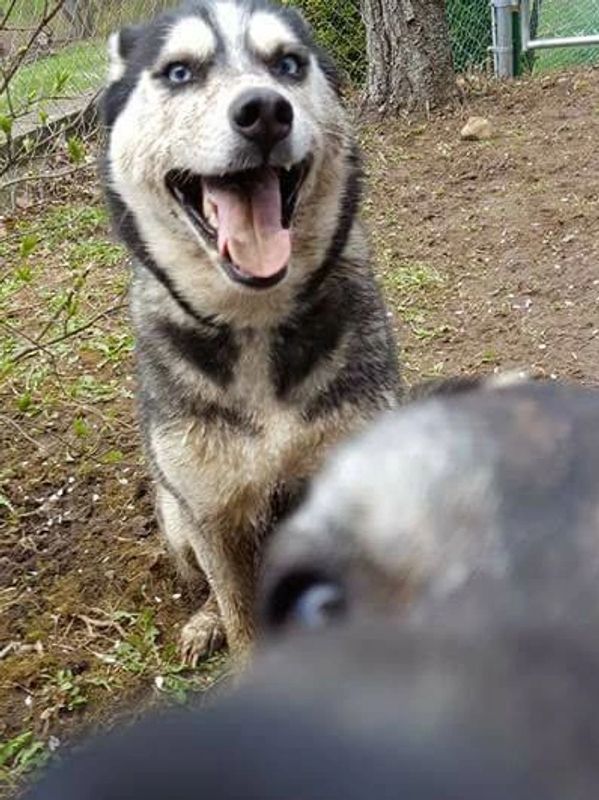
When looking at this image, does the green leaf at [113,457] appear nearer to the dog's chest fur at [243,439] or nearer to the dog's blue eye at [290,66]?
the dog's chest fur at [243,439]

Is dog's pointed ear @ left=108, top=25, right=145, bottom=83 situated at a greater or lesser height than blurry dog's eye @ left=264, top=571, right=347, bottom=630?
greater

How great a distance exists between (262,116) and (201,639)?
1410mm

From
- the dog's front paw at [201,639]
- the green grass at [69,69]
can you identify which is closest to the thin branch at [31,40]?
the green grass at [69,69]

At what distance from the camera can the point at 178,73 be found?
116 inches

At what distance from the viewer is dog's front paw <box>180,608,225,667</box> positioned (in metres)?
3.18

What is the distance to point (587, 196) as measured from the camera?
5.85 metres

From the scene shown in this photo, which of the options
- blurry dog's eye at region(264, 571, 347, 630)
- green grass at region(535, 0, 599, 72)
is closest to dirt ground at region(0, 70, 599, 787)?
blurry dog's eye at region(264, 571, 347, 630)

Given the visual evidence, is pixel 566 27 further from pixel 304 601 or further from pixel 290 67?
pixel 304 601

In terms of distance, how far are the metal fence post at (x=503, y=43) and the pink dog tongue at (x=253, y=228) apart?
6.11 m

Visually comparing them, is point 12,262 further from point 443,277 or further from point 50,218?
point 443,277

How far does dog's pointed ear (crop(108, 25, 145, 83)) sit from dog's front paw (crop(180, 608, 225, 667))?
150cm

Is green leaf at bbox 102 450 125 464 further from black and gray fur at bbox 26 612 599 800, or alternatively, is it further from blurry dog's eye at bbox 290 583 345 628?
black and gray fur at bbox 26 612 599 800

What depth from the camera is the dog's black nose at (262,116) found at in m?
2.77

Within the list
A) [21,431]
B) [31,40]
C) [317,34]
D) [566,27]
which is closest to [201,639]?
[21,431]
